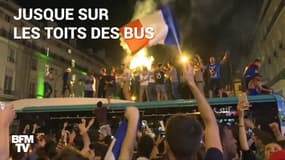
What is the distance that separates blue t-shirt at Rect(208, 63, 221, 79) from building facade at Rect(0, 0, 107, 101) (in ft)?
92.6

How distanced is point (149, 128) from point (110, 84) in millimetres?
5012

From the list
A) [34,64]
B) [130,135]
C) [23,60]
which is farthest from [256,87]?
[34,64]

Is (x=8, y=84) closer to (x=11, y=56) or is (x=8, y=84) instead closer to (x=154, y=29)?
(x=11, y=56)

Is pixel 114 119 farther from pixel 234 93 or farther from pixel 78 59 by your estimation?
pixel 78 59

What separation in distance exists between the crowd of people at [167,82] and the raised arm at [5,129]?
1137cm

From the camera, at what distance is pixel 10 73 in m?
48.5

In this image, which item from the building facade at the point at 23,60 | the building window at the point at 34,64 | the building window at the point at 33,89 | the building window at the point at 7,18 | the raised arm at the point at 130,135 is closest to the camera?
the raised arm at the point at 130,135

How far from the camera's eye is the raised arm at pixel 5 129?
114 inches

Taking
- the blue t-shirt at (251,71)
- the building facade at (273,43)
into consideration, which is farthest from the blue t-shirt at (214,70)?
the building facade at (273,43)

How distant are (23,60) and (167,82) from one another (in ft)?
122

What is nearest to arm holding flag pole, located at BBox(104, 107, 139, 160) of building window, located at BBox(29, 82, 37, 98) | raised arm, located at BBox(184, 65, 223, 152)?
raised arm, located at BBox(184, 65, 223, 152)

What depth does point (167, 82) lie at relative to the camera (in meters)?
17.2

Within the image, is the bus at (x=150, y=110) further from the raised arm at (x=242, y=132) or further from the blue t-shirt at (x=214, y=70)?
the raised arm at (x=242, y=132)

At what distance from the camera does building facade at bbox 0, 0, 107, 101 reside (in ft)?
154
